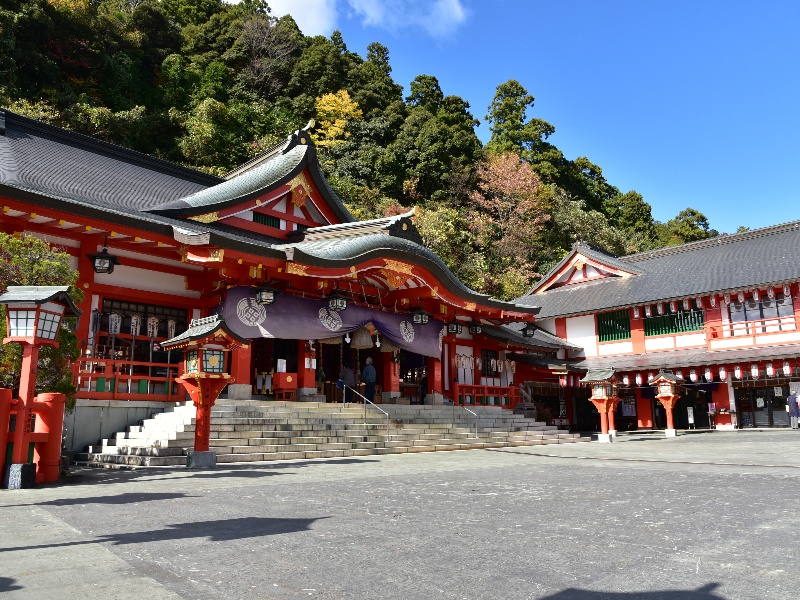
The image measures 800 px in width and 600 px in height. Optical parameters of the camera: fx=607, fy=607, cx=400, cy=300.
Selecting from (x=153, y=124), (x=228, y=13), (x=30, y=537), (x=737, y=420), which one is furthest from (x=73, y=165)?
(x=228, y=13)

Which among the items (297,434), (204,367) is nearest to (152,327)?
(297,434)

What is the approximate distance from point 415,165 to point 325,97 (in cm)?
1037

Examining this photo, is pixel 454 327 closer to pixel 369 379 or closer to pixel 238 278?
pixel 369 379

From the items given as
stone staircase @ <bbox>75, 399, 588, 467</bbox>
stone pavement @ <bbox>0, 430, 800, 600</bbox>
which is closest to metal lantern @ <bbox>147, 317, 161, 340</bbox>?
stone staircase @ <bbox>75, 399, 588, 467</bbox>

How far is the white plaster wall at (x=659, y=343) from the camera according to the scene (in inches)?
1073

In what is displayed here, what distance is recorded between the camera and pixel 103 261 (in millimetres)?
14180

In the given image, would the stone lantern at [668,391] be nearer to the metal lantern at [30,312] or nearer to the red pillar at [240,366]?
the red pillar at [240,366]

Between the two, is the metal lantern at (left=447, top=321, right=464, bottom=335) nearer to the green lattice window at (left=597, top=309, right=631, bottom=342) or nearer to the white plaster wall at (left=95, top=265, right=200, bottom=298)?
the white plaster wall at (left=95, top=265, right=200, bottom=298)

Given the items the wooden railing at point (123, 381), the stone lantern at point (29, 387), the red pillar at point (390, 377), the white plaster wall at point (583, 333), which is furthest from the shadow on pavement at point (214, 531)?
the white plaster wall at point (583, 333)

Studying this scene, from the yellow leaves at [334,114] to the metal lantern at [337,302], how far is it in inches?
1260

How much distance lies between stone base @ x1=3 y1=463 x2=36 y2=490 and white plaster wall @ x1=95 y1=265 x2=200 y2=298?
23.2 feet

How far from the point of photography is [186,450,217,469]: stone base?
36.7 ft

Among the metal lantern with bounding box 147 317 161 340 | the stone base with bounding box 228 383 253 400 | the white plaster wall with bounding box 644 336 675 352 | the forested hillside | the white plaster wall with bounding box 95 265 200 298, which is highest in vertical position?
the forested hillside

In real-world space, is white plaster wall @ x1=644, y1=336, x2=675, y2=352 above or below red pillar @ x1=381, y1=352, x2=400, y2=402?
above
